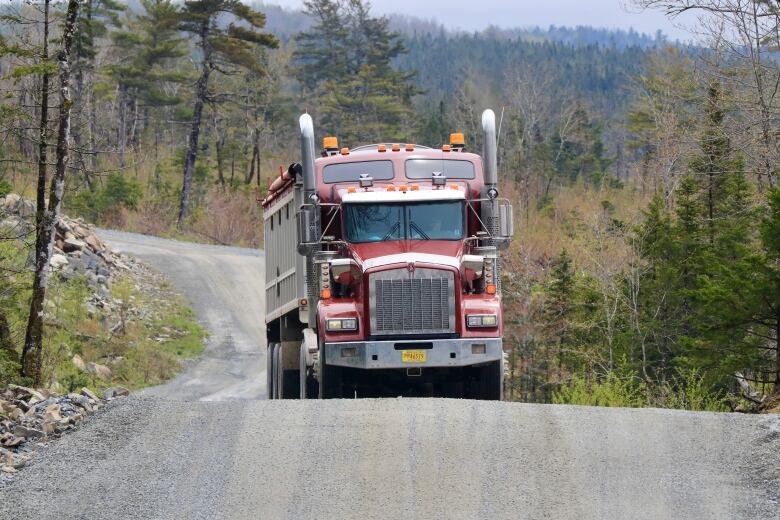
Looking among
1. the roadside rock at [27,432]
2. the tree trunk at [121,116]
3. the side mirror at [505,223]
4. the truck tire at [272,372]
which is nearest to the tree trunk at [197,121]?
the tree trunk at [121,116]

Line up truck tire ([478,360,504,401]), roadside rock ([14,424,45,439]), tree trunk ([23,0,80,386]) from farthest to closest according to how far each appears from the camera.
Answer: tree trunk ([23,0,80,386]) → truck tire ([478,360,504,401]) → roadside rock ([14,424,45,439])

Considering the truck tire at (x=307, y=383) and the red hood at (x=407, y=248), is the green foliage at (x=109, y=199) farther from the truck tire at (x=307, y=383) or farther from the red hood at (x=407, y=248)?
the red hood at (x=407, y=248)

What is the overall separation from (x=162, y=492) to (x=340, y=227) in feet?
22.1

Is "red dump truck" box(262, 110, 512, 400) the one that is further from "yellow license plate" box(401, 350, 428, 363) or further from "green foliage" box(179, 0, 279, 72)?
"green foliage" box(179, 0, 279, 72)

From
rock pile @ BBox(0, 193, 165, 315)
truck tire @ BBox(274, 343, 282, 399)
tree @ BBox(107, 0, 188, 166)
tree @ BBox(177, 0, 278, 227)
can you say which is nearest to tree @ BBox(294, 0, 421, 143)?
tree @ BBox(107, 0, 188, 166)

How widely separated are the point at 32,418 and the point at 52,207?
5.88m

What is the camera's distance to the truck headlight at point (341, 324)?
50.1 ft

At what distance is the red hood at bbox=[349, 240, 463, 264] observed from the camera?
1565cm

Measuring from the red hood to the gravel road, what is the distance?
10.3 feet

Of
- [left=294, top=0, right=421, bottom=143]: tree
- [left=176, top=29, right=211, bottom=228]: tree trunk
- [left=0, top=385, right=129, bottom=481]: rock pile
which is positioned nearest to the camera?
[left=0, top=385, right=129, bottom=481]: rock pile

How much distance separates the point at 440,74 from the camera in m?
176

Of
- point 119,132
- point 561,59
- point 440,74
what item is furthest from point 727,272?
point 561,59

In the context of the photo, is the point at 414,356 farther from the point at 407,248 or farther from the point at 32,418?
the point at 32,418

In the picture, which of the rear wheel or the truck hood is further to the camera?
the rear wheel
